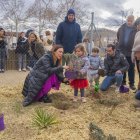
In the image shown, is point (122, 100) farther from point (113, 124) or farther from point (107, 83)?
point (113, 124)

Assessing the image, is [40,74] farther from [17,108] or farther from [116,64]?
[116,64]

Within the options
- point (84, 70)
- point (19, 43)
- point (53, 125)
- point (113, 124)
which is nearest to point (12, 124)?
point (53, 125)

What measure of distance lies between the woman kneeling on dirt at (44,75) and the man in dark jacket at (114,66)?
142 centimetres

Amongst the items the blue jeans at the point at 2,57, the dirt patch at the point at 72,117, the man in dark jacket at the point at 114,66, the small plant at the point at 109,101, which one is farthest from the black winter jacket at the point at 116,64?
the blue jeans at the point at 2,57

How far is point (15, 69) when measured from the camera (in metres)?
12.2

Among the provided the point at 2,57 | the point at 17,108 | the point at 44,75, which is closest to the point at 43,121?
the point at 17,108

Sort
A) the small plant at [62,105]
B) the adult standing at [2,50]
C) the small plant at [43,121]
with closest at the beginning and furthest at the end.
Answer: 1. the small plant at [43,121]
2. the small plant at [62,105]
3. the adult standing at [2,50]

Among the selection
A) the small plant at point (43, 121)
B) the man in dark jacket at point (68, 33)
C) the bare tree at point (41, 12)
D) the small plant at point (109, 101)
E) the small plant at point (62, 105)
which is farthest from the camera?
the bare tree at point (41, 12)

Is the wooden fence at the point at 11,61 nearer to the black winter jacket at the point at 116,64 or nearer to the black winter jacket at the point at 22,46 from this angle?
the black winter jacket at the point at 22,46

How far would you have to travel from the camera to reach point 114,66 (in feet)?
24.5

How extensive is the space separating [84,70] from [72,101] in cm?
59

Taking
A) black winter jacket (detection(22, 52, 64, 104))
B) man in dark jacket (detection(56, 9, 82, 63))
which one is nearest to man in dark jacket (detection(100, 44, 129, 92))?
man in dark jacket (detection(56, 9, 82, 63))

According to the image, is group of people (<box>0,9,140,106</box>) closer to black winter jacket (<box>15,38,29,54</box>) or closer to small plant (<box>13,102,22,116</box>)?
small plant (<box>13,102,22,116</box>)

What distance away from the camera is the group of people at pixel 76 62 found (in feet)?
20.2
